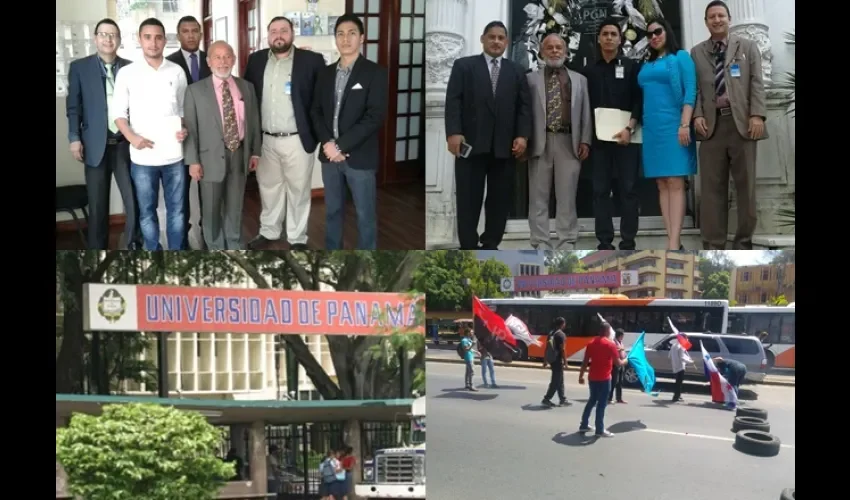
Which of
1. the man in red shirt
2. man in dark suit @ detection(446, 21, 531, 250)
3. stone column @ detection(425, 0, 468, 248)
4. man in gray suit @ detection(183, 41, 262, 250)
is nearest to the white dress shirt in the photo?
man in gray suit @ detection(183, 41, 262, 250)

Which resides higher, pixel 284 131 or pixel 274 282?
pixel 284 131

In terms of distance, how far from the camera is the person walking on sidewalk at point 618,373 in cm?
677

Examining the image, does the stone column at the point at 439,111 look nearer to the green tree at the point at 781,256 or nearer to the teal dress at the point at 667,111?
the teal dress at the point at 667,111

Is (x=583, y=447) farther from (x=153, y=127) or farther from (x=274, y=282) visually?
(x=153, y=127)

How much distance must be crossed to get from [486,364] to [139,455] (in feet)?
8.50

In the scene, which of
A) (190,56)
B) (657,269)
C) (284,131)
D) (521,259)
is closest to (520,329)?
(521,259)

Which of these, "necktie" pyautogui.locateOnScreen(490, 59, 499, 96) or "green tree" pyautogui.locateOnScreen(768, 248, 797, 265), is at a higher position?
"necktie" pyautogui.locateOnScreen(490, 59, 499, 96)

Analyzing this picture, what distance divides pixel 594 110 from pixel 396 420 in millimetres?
2688

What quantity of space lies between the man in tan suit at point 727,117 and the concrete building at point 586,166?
94 millimetres

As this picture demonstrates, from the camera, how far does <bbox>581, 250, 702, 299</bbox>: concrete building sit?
6.67 m

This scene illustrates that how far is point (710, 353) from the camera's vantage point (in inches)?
265

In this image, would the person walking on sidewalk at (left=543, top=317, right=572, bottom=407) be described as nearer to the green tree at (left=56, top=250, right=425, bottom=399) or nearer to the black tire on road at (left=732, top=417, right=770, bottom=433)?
the green tree at (left=56, top=250, right=425, bottom=399)

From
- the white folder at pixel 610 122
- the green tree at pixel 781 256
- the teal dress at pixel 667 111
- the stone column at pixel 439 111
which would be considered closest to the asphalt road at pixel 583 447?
the green tree at pixel 781 256

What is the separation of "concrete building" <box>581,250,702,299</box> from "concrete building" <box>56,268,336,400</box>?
7.09ft
